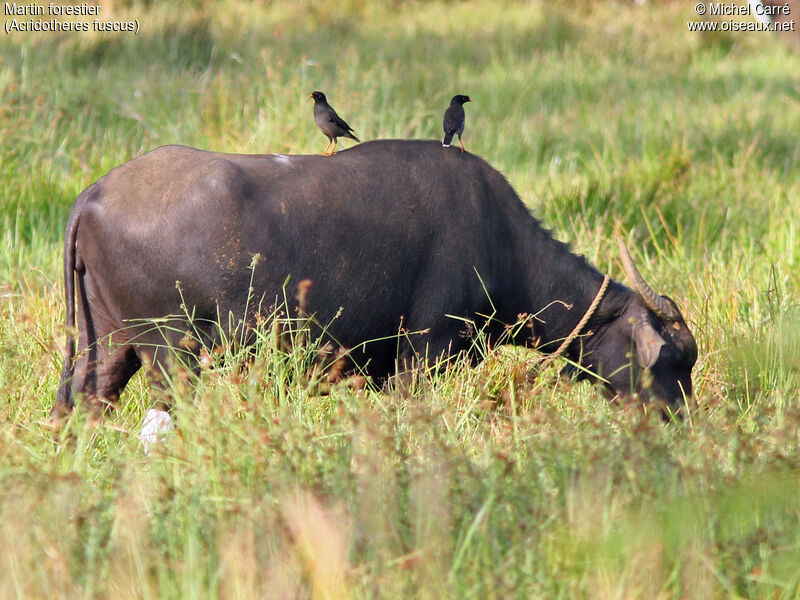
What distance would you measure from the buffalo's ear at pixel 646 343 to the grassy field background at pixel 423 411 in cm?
31

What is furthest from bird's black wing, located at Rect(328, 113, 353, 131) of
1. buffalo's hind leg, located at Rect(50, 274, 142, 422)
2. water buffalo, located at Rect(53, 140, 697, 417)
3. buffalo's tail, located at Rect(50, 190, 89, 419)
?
buffalo's hind leg, located at Rect(50, 274, 142, 422)

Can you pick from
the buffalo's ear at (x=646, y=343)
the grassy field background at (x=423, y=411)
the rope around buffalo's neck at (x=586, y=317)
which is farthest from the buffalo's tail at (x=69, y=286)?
the buffalo's ear at (x=646, y=343)

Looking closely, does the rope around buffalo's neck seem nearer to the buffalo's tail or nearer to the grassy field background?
the grassy field background

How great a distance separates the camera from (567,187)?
674 cm

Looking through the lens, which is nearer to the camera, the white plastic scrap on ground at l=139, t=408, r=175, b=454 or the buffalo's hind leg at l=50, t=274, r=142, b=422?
the white plastic scrap on ground at l=139, t=408, r=175, b=454

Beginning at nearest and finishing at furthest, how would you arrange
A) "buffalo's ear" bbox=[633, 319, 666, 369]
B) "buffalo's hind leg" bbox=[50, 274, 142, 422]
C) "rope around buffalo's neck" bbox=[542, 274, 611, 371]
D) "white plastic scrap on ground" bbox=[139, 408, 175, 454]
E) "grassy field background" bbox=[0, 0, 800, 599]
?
"grassy field background" bbox=[0, 0, 800, 599] < "white plastic scrap on ground" bbox=[139, 408, 175, 454] < "buffalo's hind leg" bbox=[50, 274, 142, 422] < "buffalo's ear" bbox=[633, 319, 666, 369] < "rope around buffalo's neck" bbox=[542, 274, 611, 371]

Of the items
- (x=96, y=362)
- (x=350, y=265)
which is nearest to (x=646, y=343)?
(x=350, y=265)

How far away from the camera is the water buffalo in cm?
375

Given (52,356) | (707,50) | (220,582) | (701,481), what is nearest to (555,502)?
(701,481)

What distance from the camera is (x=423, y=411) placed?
3.02m

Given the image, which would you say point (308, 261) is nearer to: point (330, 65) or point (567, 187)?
point (567, 187)

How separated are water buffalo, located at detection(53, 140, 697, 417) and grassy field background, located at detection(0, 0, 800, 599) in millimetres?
255

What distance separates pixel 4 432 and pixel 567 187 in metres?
4.32

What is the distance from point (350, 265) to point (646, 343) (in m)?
1.32
